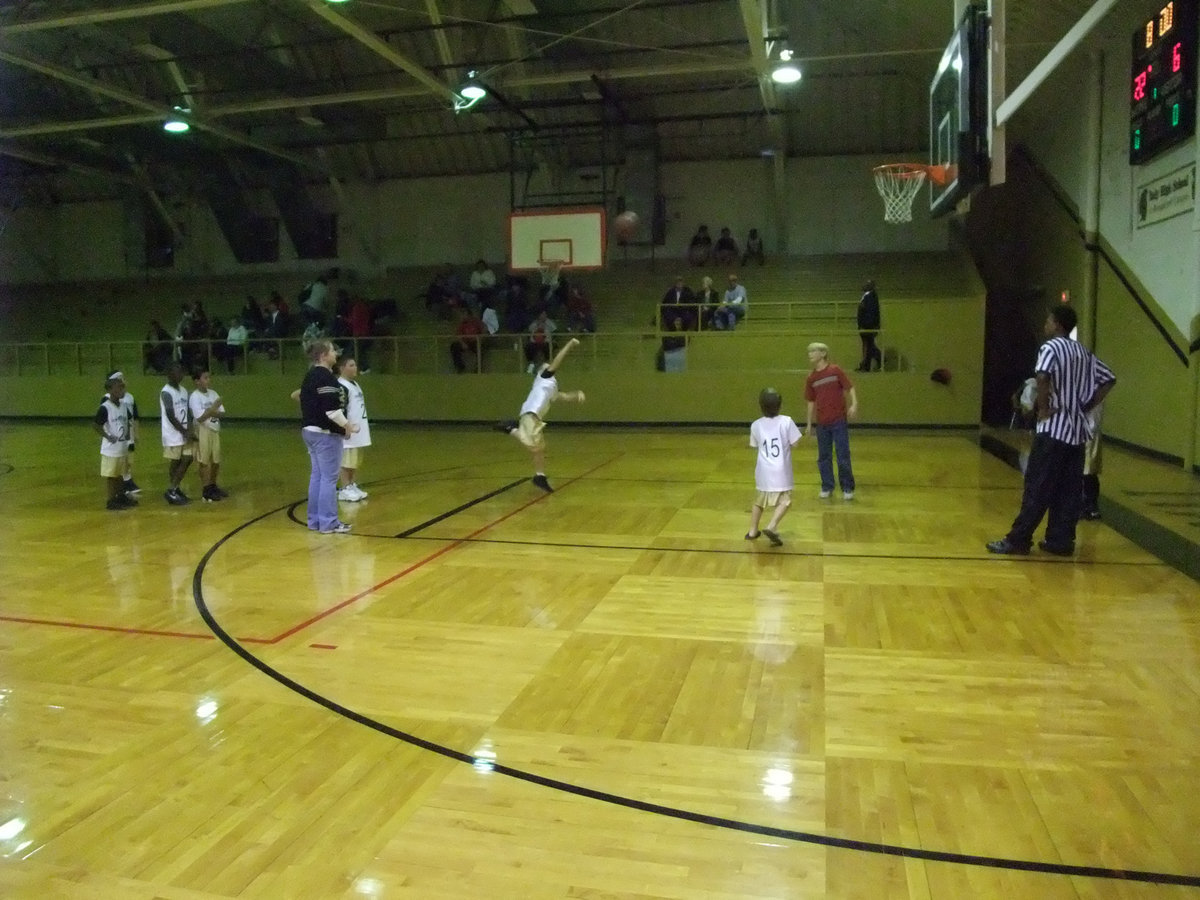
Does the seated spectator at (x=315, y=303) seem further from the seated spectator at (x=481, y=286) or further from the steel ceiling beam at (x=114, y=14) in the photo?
the steel ceiling beam at (x=114, y=14)

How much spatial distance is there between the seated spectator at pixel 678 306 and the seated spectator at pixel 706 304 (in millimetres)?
218

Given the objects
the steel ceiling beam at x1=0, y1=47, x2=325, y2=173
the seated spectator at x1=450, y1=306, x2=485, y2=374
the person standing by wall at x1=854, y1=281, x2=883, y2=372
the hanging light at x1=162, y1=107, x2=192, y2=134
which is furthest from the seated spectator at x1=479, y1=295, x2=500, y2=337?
the person standing by wall at x1=854, y1=281, x2=883, y2=372

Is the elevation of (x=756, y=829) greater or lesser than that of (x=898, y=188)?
lesser

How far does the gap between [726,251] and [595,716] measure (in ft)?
64.8

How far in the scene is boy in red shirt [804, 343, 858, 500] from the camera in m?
10.2

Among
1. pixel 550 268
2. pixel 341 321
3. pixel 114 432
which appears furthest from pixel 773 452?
pixel 341 321

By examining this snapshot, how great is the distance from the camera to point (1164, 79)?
10.5 meters

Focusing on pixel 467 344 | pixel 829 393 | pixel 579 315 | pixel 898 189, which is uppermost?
pixel 898 189

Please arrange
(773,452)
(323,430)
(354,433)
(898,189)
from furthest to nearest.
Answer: (898,189), (354,433), (323,430), (773,452)

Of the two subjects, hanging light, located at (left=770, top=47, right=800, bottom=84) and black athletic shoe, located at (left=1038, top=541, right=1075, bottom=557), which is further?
hanging light, located at (left=770, top=47, right=800, bottom=84)

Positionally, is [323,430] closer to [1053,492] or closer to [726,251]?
[1053,492]

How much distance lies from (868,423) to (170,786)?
56.8ft

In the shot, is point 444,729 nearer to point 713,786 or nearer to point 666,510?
point 713,786

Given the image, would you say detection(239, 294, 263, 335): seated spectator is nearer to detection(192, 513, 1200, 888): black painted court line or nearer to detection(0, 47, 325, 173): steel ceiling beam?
detection(0, 47, 325, 173): steel ceiling beam
